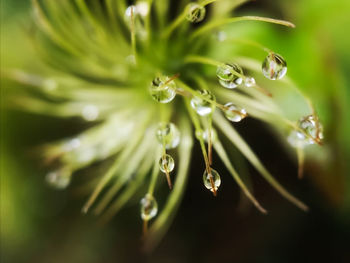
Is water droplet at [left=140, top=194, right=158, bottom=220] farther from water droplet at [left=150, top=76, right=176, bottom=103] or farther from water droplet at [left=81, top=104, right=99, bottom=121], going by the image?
water droplet at [left=81, top=104, right=99, bottom=121]

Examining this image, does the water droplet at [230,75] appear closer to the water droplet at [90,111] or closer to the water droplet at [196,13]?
the water droplet at [196,13]

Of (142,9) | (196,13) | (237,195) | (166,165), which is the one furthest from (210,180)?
(237,195)

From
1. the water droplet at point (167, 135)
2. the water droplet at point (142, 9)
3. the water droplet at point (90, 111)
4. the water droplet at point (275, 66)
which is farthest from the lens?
the water droplet at point (90, 111)

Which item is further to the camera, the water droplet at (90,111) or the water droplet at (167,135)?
the water droplet at (90,111)

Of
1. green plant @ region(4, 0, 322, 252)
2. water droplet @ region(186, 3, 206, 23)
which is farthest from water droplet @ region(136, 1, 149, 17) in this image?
water droplet @ region(186, 3, 206, 23)

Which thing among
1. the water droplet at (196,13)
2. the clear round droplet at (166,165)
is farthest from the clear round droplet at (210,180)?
the water droplet at (196,13)

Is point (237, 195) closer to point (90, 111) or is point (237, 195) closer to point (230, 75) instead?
point (90, 111)

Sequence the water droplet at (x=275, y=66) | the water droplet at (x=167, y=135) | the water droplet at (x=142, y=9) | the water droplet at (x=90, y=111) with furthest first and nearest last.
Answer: the water droplet at (x=90, y=111)
the water droplet at (x=142, y=9)
the water droplet at (x=167, y=135)
the water droplet at (x=275, y=66)

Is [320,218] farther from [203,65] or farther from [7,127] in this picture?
[7,127]
